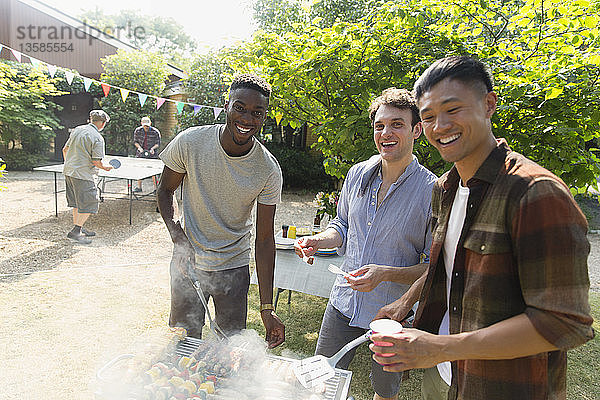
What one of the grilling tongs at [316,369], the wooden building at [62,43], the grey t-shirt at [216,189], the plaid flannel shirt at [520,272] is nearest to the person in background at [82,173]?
the grey t-shirt at [216,189]

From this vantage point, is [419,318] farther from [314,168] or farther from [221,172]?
[314,168]

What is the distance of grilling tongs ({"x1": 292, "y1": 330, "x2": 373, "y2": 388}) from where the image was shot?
1906mm

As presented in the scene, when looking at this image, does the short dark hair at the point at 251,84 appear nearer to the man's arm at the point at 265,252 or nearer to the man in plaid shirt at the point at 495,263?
the man's arm at the point at 265,252

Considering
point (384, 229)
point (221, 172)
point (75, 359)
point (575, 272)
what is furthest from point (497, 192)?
point (75, 359)

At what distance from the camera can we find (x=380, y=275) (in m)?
2.16

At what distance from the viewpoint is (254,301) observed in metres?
5.18

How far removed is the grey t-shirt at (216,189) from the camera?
8.15 feet

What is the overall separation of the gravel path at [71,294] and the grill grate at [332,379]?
18 cm

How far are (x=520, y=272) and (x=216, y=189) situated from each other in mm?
1805

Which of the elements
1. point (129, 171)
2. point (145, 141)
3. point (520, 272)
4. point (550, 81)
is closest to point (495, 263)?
point (520, 272)

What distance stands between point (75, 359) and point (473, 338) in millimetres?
3774

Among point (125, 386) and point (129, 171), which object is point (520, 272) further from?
point (129, 171)

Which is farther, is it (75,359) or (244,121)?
(75,359)

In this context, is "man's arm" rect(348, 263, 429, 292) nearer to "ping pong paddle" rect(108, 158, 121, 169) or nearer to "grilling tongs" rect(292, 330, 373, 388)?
"grilling tongs" rect(292, 330, 373, 388)
